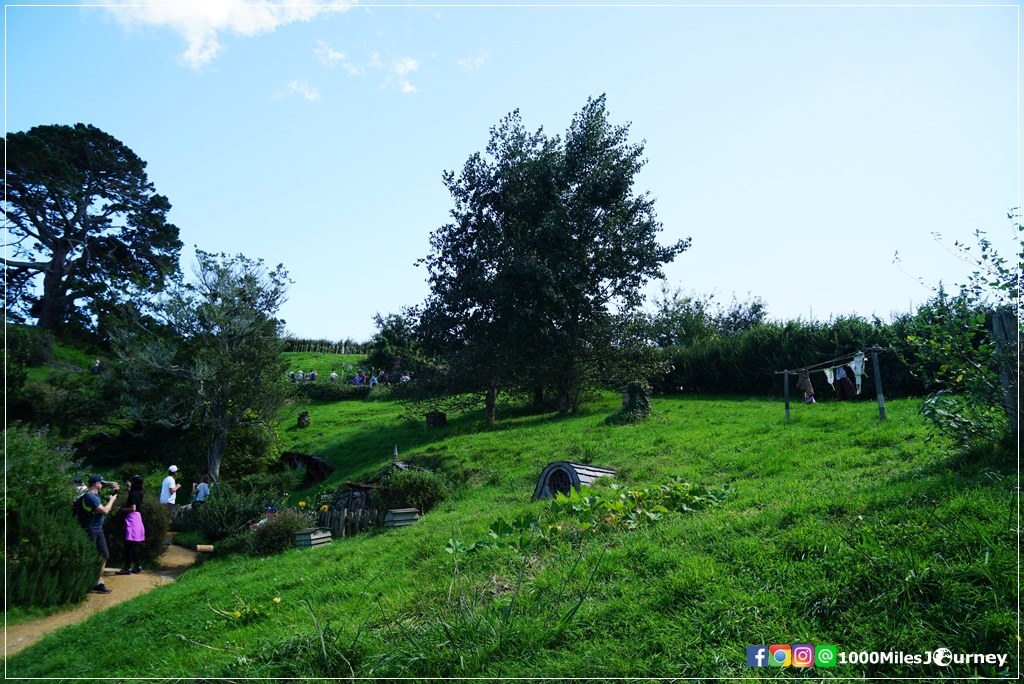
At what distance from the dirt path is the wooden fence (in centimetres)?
327

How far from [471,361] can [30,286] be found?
3626 cm

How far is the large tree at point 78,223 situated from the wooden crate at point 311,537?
103 ft

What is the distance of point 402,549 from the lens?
9102 mm

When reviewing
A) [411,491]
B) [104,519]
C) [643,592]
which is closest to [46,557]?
[104,519]

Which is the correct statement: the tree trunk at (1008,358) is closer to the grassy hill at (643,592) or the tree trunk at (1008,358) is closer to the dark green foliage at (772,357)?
the grassy hill at (643,592)

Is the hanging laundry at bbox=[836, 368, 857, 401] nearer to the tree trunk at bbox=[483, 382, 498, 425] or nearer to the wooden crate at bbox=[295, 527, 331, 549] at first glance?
the tree trunk at bbox=[483, 382, 498, 425]

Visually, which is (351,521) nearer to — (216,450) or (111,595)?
(111,595)

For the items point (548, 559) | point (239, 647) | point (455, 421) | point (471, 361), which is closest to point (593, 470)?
point (548, 559)

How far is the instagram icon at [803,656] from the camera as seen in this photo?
386 centimetres

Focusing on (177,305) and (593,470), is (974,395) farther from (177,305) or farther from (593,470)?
(177,305)

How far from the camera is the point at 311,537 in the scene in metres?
12.5

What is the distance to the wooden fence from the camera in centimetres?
1308

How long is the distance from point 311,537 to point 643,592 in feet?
30.0

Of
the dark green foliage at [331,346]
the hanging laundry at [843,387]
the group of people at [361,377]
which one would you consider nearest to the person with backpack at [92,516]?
the hanging laundry at [843,387]
